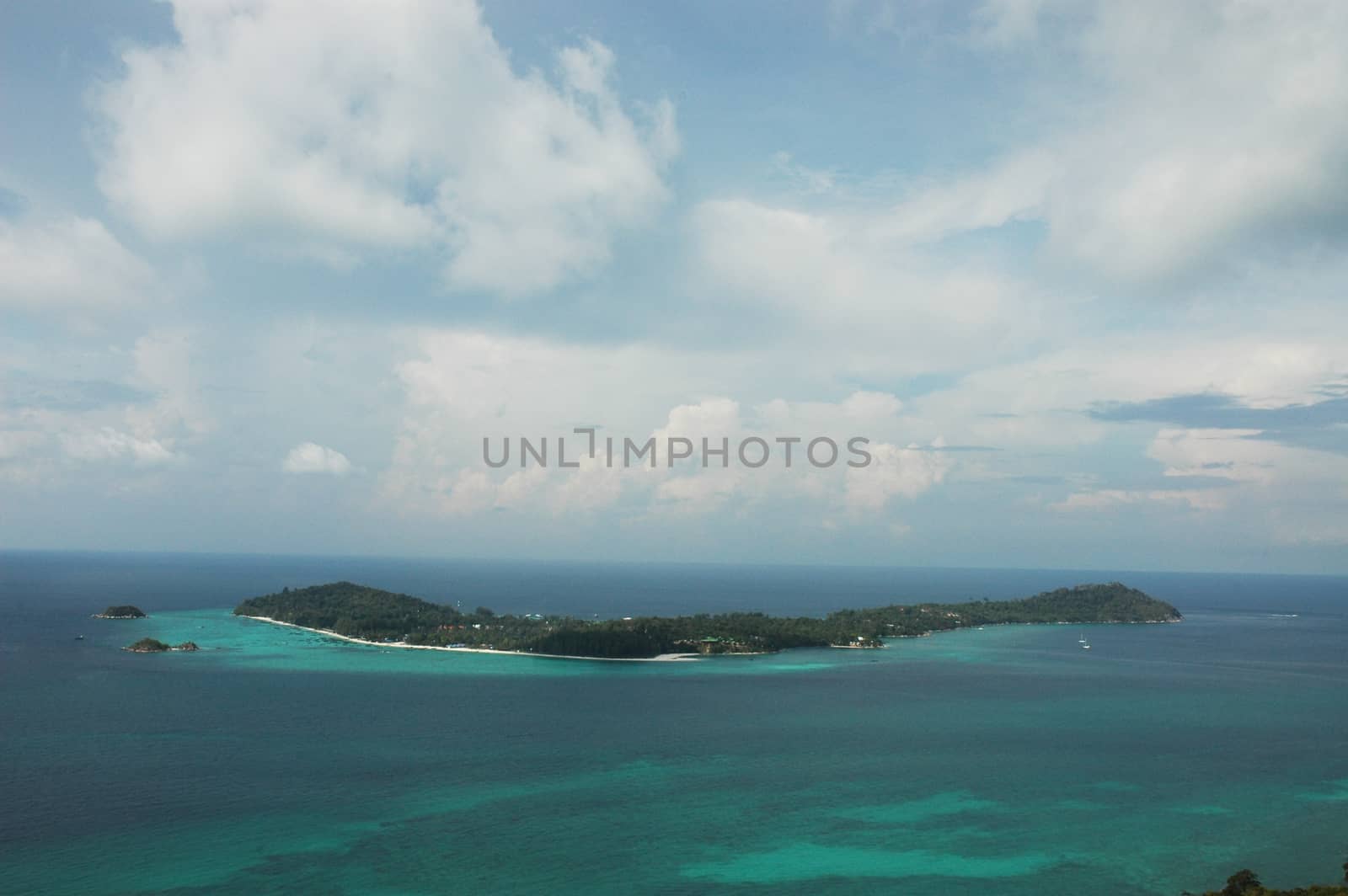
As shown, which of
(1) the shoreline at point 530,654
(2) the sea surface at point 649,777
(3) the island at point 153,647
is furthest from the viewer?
(1) the shoreline at point 530,654

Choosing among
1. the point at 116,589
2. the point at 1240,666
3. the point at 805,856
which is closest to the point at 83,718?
the point at 805,856

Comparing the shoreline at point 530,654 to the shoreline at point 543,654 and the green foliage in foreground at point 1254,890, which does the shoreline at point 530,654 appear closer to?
the shoreline at point 543,654

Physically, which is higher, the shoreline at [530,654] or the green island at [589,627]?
the green island at [589,627]

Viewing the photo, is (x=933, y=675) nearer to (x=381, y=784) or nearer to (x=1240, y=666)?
(x=1240, y=666)

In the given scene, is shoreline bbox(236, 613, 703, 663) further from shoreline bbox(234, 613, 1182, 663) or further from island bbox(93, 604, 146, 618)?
island bbox(93, 604, 146, 618)

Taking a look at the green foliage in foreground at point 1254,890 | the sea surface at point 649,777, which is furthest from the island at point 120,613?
the green foliage in foreground at point 1254,890

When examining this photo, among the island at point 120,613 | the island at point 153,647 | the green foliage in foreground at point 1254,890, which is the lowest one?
the green foliage in foreground at point 1254,890
